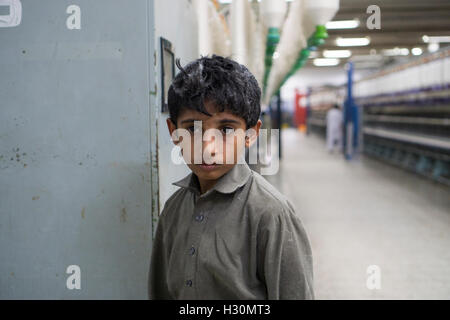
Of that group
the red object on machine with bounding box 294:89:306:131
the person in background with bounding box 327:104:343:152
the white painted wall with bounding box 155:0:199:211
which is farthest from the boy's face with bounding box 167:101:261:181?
the red object on machine with bounding box 294:89:306:131

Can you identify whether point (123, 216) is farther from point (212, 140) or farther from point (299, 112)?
point (299, 112)

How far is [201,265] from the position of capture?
35.7 inches

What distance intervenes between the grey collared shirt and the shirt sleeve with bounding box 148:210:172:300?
8cm

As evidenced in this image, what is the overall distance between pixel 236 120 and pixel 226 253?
28cm

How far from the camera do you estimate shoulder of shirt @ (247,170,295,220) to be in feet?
2.91

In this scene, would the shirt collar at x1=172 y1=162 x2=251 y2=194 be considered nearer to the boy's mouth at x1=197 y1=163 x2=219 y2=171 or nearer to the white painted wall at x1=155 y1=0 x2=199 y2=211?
the boy's mouth at x1=197 y1=163 x2=219 y2=171

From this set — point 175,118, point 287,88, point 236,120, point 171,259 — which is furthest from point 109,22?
point 287,88

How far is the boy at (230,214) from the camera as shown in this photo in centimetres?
88

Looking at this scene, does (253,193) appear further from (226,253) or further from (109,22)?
(109,22)

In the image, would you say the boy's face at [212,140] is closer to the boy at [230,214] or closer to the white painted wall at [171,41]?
the boy at [230,214]

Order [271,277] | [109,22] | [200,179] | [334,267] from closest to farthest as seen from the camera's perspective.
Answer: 1. [271,277]
2. [200,179]
3. [109,22]
4. [334,267]

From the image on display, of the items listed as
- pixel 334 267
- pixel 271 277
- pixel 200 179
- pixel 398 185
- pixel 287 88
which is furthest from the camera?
pixel 287 88
